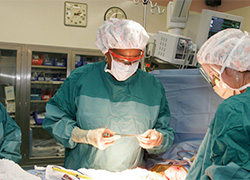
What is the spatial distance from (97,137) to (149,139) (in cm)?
36

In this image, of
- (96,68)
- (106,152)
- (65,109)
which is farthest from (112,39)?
(106,152)

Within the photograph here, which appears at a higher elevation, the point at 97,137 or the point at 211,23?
the point at 211,23

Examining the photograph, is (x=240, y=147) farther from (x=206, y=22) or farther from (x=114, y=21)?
(x=206, y=22)

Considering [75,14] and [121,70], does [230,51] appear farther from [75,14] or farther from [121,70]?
[75,14]

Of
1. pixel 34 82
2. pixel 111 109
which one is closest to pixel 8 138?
pixel 111 109

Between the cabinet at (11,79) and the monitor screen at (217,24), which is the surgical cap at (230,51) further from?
the cabinet at (11,79)

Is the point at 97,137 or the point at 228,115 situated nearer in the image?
the point at 228,115

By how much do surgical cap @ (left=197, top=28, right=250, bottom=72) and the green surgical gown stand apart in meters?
1.26

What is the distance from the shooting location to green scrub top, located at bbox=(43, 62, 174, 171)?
5.24 feet

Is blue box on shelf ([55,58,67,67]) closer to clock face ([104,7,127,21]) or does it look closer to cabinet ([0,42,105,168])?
cabinet ([0,42,105,168])

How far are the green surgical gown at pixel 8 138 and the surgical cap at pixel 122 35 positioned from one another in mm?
795

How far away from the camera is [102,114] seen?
1.62 metres

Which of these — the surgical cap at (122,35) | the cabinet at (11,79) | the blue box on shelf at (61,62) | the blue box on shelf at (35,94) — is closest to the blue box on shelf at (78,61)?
the blue box on shelf at (61,62)

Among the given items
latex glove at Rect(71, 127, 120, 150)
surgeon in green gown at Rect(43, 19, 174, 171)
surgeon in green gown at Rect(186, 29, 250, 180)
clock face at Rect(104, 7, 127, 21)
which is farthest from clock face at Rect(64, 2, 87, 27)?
surgeon in green gown at Rect(186, 29, 250, 180)
